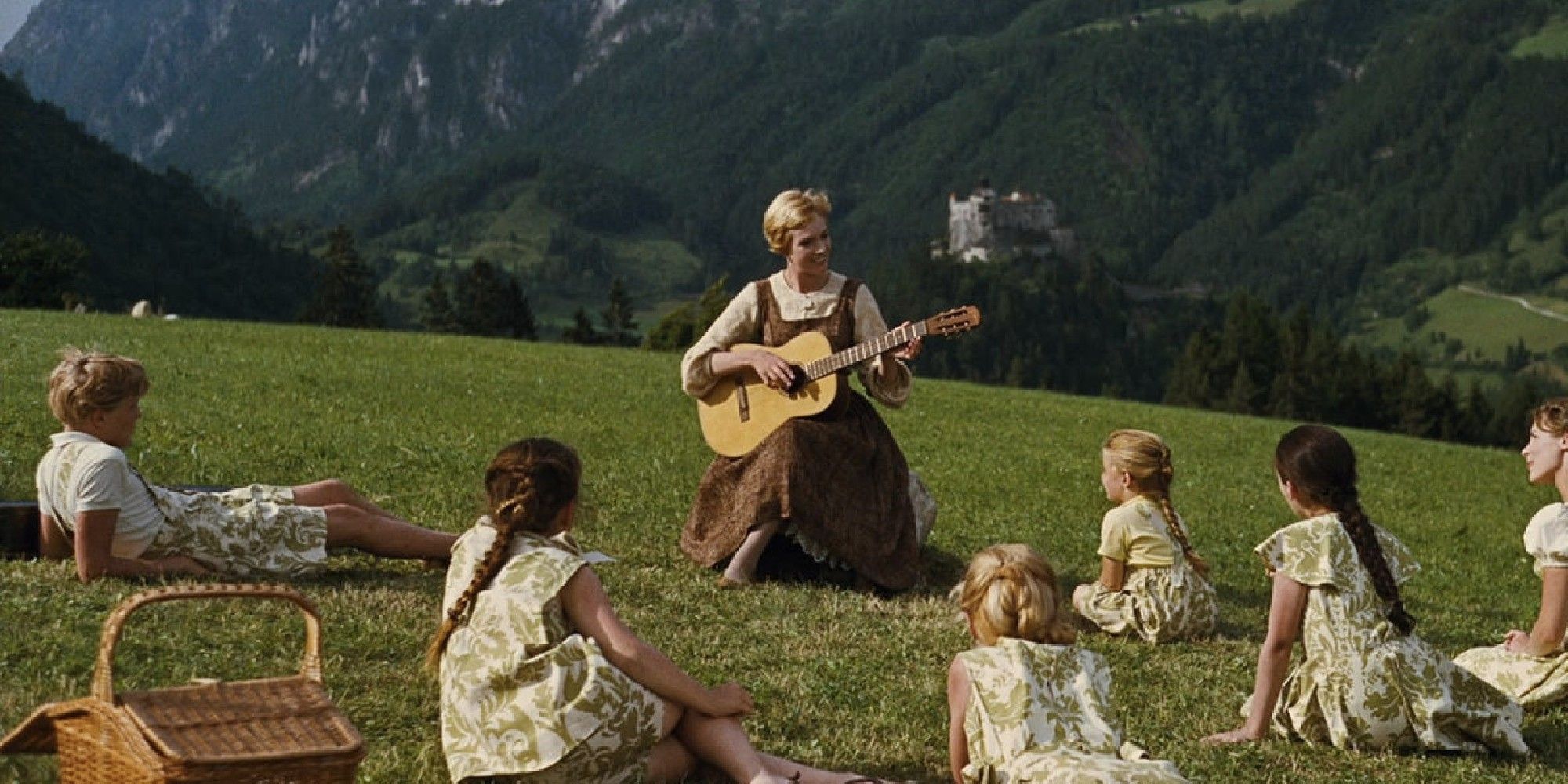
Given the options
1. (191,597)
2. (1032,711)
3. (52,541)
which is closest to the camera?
(191,597)

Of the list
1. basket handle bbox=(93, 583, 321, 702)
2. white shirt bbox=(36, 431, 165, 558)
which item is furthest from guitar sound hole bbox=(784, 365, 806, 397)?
basket handle bbox=(93, 583, 321, 702)

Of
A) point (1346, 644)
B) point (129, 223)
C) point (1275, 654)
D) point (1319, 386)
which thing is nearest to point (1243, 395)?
point (1319, 386)

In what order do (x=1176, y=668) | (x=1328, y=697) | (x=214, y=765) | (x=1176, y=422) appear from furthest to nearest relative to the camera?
(x=1176, y=422) → (x=1176, y=668) → (x=1328, y=697) → (x=214, y=765)

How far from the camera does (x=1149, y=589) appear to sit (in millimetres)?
10664

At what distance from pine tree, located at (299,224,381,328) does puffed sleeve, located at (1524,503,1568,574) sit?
4088 inches

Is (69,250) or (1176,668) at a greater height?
(69,250)

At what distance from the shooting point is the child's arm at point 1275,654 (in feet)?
27.0

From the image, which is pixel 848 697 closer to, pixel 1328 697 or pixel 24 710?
pixel 1328 697

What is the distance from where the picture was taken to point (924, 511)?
501 inches

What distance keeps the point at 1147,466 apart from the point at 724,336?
120 inches

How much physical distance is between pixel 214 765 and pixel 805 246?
666 cm

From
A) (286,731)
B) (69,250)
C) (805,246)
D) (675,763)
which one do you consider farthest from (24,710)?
(69,250)

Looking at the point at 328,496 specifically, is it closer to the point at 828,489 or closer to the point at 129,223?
the point at 828,489

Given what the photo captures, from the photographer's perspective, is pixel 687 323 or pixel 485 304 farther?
pixel 485 304
